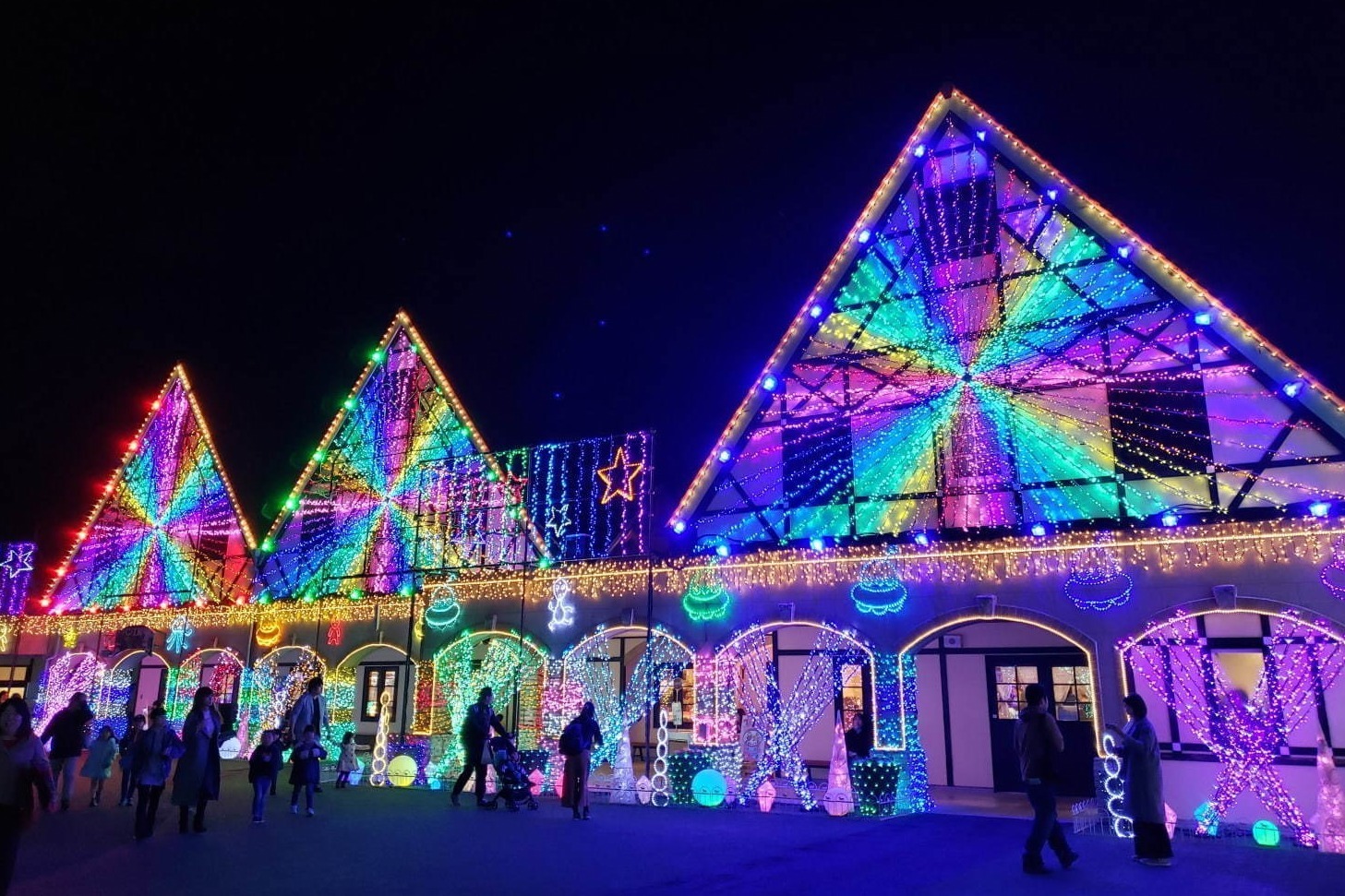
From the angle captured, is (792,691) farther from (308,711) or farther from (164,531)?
(164,531)

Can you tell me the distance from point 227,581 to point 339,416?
470cm

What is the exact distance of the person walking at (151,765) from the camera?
369 inches

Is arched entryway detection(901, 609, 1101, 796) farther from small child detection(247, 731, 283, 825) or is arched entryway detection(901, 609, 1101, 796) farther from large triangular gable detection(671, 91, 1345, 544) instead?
small child detection(247, 731, 283, 825)

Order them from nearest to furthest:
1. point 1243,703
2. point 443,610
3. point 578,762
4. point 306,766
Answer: point 1243,703 < point 306,766 < point 578,762 < point 443,610

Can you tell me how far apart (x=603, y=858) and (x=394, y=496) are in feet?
42.3

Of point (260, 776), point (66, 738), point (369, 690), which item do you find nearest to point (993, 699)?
point (260, 776)

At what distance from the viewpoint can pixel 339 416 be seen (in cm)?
2100

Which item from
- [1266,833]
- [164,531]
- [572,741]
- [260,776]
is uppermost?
[164,531]

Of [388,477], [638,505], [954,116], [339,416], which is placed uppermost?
[954,116]

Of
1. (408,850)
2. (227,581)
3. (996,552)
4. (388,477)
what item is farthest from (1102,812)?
(227,581)

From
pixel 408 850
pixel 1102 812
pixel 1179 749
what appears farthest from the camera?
pixel 1179 749

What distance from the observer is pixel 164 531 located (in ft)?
76.3

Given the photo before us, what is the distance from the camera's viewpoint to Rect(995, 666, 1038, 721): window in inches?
562

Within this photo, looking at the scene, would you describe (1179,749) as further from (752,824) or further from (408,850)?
(408,850)
